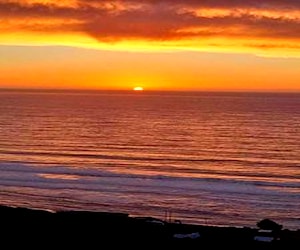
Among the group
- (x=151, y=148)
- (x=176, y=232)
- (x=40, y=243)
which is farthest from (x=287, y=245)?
(x=151, y=148)

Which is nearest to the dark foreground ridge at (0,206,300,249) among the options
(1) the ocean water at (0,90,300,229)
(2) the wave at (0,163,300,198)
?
(1) the ocean water at (0,90,300,229)

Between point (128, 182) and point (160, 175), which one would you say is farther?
point (160, 175)

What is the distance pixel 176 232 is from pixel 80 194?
53.9ft

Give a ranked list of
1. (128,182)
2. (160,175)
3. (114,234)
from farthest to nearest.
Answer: (160,175) → (128,182) → (114,234)

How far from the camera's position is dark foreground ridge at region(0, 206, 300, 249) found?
2300cm

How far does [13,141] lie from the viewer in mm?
74562

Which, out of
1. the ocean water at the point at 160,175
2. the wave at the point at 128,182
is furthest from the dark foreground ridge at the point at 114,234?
the wave at the point at 128,182

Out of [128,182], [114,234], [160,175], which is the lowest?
[114,234]

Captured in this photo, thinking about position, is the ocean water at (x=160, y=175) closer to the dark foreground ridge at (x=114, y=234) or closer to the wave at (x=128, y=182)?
the wave at (x=128, y=182)

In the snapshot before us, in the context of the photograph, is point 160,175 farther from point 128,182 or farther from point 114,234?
point 114,234

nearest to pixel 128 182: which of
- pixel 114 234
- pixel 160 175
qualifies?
pixel 160 175

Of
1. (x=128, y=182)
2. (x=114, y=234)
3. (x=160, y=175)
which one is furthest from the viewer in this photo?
(x=160, y=175)

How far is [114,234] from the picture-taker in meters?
24.8

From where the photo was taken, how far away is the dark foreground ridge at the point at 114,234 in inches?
906
